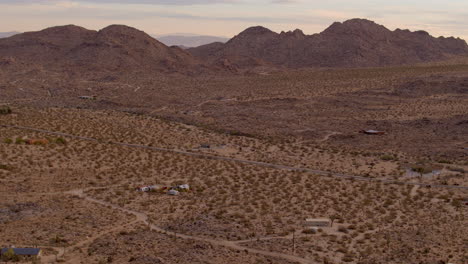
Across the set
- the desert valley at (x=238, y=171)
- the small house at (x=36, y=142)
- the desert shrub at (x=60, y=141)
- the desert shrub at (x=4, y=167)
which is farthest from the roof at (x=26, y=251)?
the desert shrub at (x=60, y=141)

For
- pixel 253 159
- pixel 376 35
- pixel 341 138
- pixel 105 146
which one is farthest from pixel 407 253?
pixel 376 35

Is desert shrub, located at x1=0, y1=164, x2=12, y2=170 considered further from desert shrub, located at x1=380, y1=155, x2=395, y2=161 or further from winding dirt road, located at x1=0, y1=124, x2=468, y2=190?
desert shrub, located at x1=380, y1=155, x2=395, y2=161

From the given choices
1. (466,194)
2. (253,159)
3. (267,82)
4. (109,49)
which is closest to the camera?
(466,194)

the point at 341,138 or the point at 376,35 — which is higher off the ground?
the point at 376,35

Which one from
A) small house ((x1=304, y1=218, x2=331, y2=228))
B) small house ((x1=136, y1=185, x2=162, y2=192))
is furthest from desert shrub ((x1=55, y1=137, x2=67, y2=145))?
small house ((x1=304, y1=218, x2=331, y2=228))

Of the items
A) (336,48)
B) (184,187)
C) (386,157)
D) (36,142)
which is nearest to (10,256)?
(184,187)

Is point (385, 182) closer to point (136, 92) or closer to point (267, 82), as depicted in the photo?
point (136, 92)

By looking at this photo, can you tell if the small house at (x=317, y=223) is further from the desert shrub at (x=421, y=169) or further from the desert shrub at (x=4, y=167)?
the desert shrub at (x=4, y=167)

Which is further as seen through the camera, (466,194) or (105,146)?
(105,146)
